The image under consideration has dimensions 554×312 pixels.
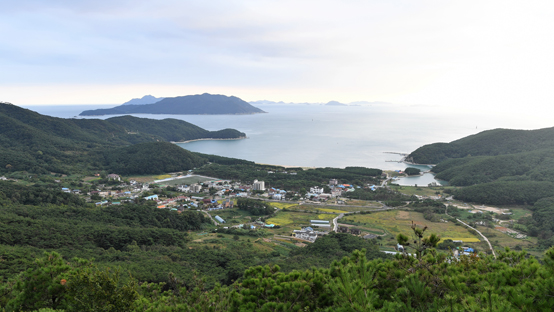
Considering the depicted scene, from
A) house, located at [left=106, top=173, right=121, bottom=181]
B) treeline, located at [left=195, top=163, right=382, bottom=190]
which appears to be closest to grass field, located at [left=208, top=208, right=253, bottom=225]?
treeline, located at [left=195, top=163, right=382, bottom=190]


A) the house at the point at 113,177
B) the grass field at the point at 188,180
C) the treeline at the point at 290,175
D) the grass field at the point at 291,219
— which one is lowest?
the grass field at the point at 291,219

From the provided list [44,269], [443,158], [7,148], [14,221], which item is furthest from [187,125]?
[44,269]

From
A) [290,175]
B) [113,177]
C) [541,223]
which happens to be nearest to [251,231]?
[290,175]

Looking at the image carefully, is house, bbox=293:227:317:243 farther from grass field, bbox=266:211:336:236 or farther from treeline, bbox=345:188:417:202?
treeline, bbox=345:188:417:202

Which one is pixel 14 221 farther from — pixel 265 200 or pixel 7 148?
pixel 7 148

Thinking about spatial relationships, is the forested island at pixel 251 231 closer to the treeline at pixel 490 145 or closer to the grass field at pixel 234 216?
the grass field at pixel 234 216

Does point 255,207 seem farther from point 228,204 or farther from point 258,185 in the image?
point 258,185

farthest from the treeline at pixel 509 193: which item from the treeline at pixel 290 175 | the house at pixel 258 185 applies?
the house at pixel 258 185
